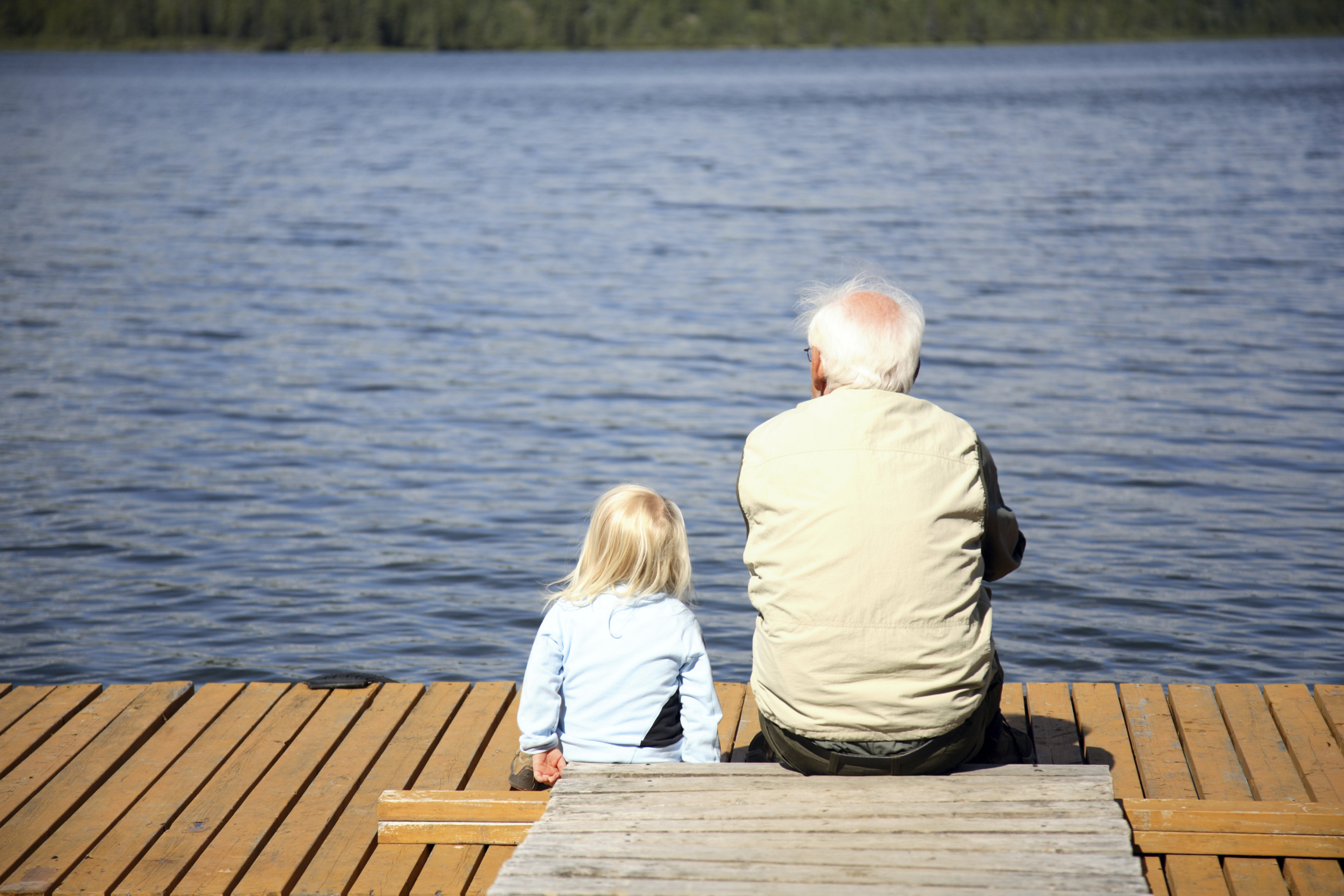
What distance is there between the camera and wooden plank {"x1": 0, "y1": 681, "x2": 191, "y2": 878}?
12.3ft

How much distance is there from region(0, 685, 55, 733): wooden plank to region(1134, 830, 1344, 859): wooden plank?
3.86m

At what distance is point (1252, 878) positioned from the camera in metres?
3.43

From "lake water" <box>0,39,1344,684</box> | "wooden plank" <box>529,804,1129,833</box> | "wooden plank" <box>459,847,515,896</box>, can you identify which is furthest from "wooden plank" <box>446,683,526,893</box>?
"lake water" <box>0,39,1344,684</box>

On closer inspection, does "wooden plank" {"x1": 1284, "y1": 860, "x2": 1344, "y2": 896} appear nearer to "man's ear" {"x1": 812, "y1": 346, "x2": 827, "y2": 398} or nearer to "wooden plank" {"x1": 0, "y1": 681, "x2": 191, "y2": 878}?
"man's ear" {"x1": 812, "y1": 346, "x2": 827, "y2": 398}

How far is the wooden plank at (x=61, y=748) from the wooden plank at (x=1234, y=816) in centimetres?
335

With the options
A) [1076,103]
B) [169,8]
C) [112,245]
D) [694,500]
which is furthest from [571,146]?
[169,8]

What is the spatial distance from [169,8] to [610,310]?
141058 millimetres

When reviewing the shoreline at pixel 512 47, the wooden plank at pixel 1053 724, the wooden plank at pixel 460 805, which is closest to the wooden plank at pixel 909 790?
the wooden plank at pixel 460 805

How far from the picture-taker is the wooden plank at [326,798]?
3529mm

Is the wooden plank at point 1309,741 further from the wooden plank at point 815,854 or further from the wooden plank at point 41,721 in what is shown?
the wooden plank at point 41,721

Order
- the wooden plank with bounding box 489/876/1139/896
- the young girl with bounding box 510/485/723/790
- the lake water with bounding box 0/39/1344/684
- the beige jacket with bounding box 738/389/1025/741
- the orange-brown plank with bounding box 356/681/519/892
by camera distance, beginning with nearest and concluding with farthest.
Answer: the wooden plank with bounding box 489/876/1139/896
the beige jacket with bounding box 738/389/1025/741
the young girl with bounding box 510/485/723/790
the orange-brown plank with bounding box 356/681/519/892
the lake water with bounding box 0/39/1344/684

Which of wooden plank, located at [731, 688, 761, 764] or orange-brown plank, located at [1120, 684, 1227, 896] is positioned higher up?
orange-brown plank, located at [1120, 684, 1227, 896]

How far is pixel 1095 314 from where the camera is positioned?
14445 mm

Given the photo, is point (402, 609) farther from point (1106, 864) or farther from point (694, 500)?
point (1106, 864)
